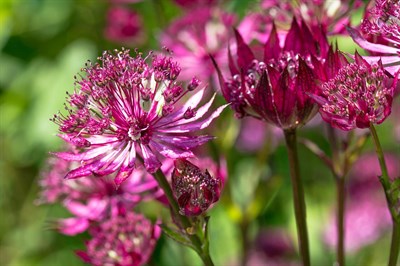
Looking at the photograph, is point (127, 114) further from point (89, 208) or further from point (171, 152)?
point (89, 208)

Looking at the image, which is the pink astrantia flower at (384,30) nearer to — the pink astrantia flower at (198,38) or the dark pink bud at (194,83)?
the dark pink bud at (194,83)

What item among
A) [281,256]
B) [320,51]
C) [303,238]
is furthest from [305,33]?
[281,256]

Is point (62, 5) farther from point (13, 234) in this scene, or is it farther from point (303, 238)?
point (303, 238)

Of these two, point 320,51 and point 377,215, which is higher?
point 320,51

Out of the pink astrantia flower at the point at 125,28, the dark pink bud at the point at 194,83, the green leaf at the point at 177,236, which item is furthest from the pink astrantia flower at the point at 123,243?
the pink astrantia flower at the point at 125,28

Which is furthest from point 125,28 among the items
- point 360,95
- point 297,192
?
point 360,95

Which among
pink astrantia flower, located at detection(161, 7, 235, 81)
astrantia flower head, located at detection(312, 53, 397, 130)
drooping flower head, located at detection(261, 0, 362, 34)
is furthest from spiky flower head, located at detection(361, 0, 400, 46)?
pink astrantia flower, located at detection(161, 7, 235, 81)
